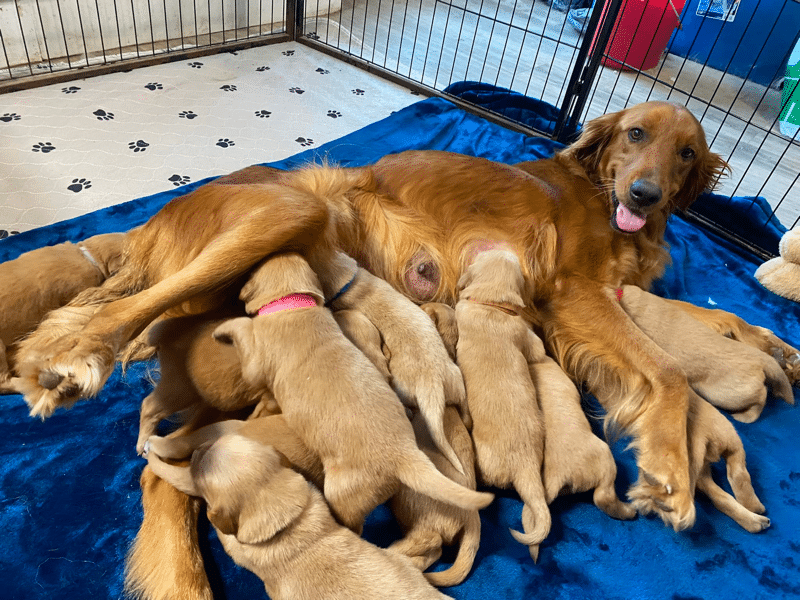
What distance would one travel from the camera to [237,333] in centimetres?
160

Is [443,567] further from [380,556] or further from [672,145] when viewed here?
[672,145]

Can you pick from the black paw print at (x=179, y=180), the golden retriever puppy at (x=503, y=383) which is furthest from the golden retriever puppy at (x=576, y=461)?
the black paw print at (x=179, y=180)

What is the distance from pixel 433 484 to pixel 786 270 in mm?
2395

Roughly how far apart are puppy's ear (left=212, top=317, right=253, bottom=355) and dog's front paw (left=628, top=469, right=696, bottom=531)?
4.06ft

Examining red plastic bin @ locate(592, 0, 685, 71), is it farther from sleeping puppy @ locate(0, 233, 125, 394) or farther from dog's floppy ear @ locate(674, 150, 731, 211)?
sleeping puppy @ locate(0, 233, 125, 394)

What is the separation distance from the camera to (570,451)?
65.7 inches

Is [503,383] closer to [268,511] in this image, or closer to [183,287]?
[268,511]

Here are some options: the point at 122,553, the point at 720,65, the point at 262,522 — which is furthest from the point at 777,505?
the point at 720,65

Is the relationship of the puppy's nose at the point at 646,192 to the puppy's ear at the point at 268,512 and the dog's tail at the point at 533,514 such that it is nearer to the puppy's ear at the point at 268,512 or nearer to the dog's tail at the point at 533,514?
the dog's tail at the point at 533,514

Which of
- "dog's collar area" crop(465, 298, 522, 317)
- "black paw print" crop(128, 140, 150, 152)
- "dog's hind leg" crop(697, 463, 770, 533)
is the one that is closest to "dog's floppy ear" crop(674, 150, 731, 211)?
"dog's collar area" crop(465, 298, 522, 317)

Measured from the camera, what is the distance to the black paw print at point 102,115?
3.37 m

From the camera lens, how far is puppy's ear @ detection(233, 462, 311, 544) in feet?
4.29

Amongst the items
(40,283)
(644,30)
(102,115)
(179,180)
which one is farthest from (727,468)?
(644,30)

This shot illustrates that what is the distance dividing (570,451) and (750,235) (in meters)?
2.30
